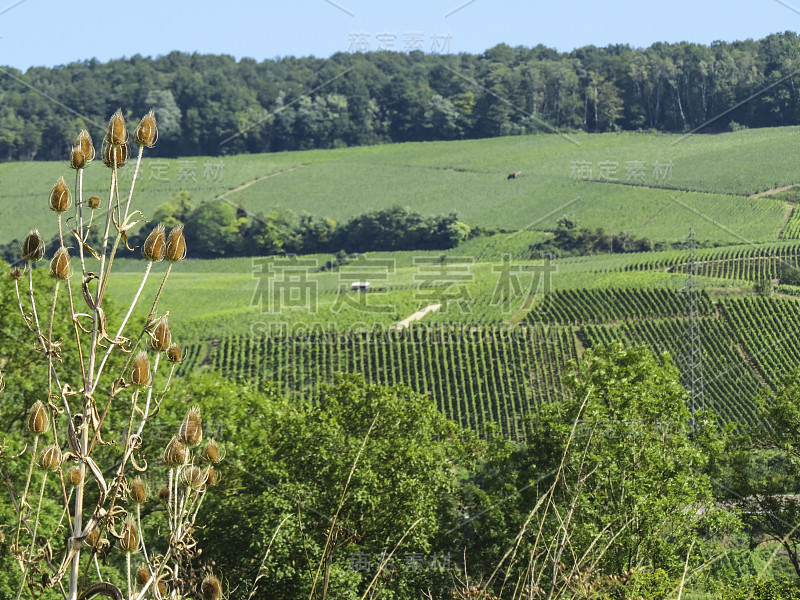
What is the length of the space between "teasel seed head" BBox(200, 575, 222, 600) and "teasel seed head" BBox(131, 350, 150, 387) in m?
0.48

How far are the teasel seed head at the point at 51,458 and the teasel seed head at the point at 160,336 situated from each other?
32 cm

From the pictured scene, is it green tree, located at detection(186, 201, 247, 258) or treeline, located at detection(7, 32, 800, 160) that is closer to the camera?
green tree, located at detection(186, 201, 247, 258)

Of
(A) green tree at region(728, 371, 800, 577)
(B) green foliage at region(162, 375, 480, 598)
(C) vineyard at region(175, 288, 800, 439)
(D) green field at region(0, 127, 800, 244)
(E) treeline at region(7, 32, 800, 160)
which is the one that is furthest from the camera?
(E) treeline at region(7, 32, 800, 160)

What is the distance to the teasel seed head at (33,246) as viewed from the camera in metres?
2.19

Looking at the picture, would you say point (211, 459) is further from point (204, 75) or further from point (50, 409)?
point (204, 75)

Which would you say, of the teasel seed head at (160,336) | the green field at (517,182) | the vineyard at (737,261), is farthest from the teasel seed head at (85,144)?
the green field at (517,182)

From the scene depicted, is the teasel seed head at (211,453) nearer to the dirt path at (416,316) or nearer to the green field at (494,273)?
the green field at (494,273)

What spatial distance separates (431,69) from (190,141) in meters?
28.2

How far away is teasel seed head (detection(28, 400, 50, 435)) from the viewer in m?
2.16

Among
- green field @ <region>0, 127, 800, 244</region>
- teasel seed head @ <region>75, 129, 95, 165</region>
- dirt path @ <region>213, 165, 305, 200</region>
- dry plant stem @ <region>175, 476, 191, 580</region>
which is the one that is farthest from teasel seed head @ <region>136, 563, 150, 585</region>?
dirt path @ <region>213, 165, 305, 200</region>

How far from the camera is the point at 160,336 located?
87.7 inches

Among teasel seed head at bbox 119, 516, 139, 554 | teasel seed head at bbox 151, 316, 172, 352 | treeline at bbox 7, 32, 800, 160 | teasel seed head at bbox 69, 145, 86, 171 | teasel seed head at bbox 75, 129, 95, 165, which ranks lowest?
teasel seed head at bbox 119, 516, 139, 554

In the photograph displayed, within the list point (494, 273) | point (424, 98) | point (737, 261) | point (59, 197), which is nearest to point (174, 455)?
point (59, 197)

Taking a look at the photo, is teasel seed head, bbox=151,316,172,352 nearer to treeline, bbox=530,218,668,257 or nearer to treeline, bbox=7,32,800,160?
treeline, bbox=530,218,668,257
